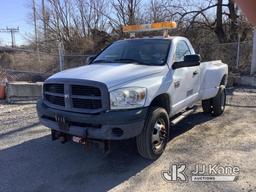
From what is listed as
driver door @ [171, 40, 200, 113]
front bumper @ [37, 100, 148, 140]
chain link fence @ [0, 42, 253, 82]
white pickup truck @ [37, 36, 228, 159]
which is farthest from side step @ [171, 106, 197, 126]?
chain link fence @ [0, 42, 253, 82]

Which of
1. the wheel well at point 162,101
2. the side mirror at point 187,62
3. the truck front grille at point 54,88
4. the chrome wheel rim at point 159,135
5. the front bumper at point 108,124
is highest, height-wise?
the side mirror at point 187,62

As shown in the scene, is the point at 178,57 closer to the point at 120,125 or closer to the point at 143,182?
the point at 120,125

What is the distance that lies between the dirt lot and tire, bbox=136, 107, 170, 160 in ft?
0.59

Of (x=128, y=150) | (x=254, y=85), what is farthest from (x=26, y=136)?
(x=254, y=85)

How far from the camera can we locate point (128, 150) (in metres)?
5.22

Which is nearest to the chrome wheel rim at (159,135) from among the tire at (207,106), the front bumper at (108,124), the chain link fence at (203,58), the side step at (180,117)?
the front bumper at (108,124)

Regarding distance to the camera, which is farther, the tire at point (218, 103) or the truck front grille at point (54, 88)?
the tire at point (218, 103)

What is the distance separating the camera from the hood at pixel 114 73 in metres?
4.34

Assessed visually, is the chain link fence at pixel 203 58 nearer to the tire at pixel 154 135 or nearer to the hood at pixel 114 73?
the hood at pixel 114 73

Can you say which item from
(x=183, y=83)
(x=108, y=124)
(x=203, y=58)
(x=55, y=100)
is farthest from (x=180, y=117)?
(x=203, y=58)

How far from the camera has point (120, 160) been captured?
15.9 feet

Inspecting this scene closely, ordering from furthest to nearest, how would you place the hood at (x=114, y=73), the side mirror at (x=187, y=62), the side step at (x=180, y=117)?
the side step at (x=180, y=117) < the side mirror at (x=187, y=62) < the hood at (x=114, y=73)

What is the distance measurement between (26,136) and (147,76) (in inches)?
111

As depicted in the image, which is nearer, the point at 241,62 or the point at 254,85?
the point at 254,85
